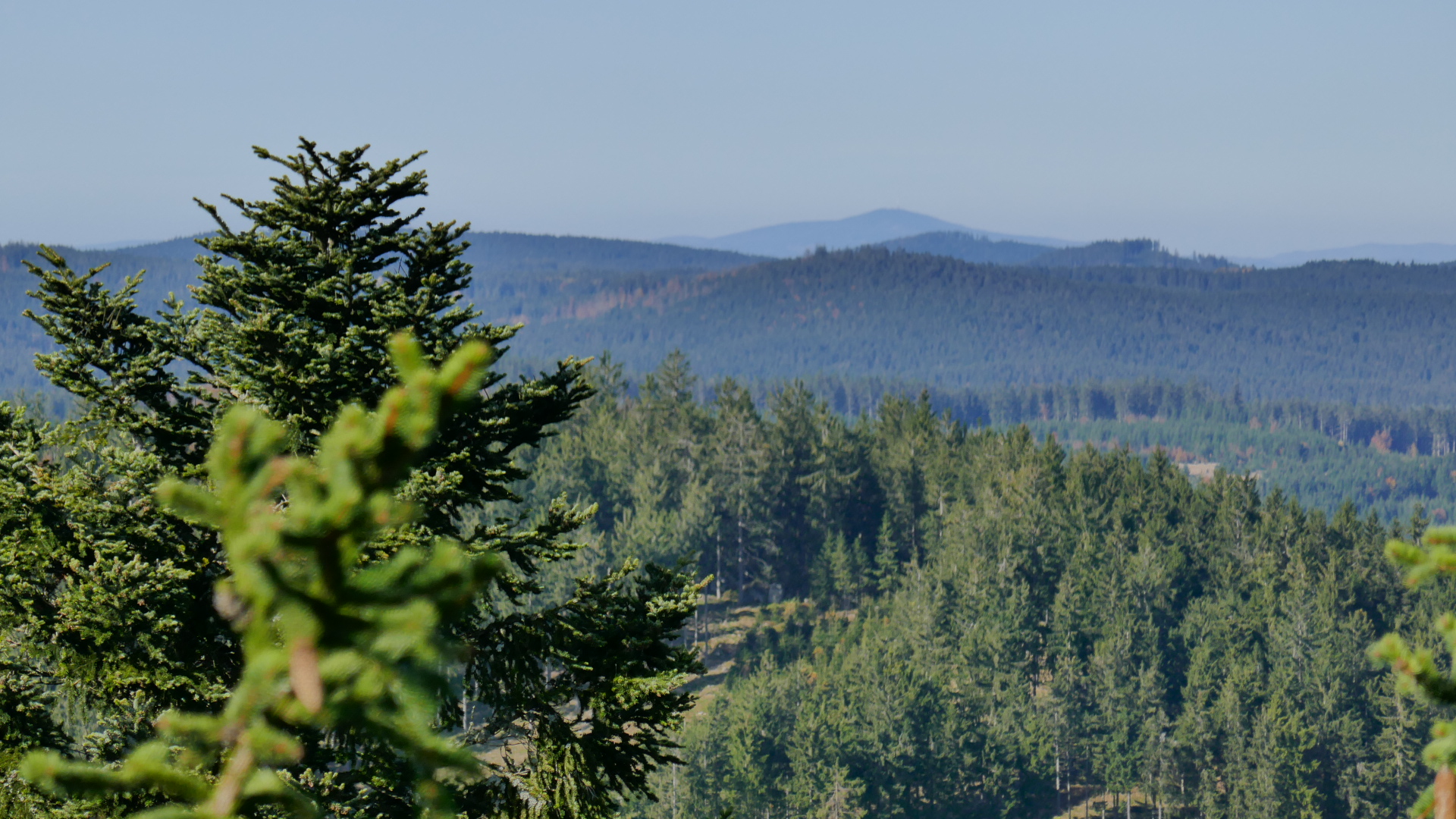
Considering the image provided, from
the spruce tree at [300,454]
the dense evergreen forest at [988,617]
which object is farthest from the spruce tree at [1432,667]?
the dense evergreen forest at [988,617]

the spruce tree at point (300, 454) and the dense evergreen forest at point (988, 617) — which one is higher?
the spruce tree at point (300, 454)

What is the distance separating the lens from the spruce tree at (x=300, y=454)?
986 cm

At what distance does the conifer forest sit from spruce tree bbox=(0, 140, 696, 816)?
0.05m

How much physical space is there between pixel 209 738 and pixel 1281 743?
5308cm

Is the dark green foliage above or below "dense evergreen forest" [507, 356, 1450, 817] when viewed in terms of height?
above

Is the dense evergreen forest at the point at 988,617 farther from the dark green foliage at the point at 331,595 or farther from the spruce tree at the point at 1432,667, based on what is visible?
the dark green foliage at the point at 331,595

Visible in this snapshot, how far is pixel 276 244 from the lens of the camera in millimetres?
11336

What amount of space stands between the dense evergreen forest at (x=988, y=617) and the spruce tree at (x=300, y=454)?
33360 millimetres

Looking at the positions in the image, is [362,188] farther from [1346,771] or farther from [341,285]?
[1346,771]

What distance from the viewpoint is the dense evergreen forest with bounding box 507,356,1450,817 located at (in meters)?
46.3

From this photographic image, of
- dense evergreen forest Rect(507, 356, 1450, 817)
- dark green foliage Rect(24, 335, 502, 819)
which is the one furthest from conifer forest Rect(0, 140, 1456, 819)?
dense evergreen forest Rect(507, 356, 1450, 817)

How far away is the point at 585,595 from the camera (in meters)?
11.5

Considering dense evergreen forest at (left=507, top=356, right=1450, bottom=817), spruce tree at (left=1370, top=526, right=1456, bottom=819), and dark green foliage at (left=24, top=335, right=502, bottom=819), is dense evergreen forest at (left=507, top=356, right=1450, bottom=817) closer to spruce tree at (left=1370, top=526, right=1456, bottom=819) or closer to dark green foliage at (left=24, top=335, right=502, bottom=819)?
spruce tree at (left=1370, top=526, right=1456, bottom=819)

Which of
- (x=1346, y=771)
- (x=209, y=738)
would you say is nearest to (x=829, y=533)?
(x=1346, y=771)
